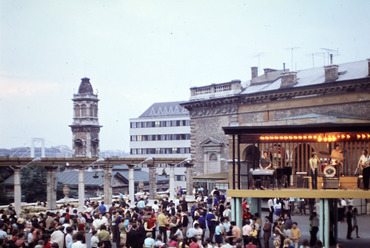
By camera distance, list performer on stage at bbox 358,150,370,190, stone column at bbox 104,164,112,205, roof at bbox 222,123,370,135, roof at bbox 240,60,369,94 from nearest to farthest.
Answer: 1. performer on stage at bbox 358,150,370,190
2. roof at bbox 222,123,370,135
3. stone column at bbox 104,164,112,205
4. roof at bbox 240,60,369,94

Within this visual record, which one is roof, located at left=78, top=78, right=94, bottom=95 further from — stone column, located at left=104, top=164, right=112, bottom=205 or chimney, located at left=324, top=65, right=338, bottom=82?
chimney, located at left=324, top=65, right=338, bottom=82

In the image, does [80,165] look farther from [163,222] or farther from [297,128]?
[297,128]

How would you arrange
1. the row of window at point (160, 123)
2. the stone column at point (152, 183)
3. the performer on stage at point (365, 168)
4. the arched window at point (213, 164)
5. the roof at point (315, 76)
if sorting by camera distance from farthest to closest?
the row of window at point (160, 123), the arched window at point (213, 164), the stone column at point (152, 183), the roof at point (315, 76), the performer on stage at point (365, 168)

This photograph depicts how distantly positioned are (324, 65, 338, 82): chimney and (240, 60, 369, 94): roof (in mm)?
443

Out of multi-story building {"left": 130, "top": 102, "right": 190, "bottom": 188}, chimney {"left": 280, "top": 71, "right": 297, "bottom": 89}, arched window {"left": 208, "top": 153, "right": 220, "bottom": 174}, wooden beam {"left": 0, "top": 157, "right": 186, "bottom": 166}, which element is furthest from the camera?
multi-story building {"left": 130, "top": 102, "right": 190, "bottom": 188}

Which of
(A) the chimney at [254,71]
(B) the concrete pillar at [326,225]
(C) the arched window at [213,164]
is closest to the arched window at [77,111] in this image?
(A) the chimney at [254,71]

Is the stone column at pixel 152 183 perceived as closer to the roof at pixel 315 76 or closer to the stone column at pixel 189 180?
the stone column at pixel 189 180

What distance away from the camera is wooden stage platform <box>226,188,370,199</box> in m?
20.4

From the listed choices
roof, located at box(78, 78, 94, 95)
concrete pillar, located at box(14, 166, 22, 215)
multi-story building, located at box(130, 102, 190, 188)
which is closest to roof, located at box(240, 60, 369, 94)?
concrete pillar, located at box(14, 166, 22, 215)

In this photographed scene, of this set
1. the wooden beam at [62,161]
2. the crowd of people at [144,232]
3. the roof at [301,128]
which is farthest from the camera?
the wooden beam at [62,161]

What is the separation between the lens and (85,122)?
3285 inches

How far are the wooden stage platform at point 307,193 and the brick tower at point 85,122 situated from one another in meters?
63.6

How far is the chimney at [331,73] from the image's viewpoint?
1479 inches

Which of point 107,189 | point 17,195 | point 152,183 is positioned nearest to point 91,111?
point 152,183
